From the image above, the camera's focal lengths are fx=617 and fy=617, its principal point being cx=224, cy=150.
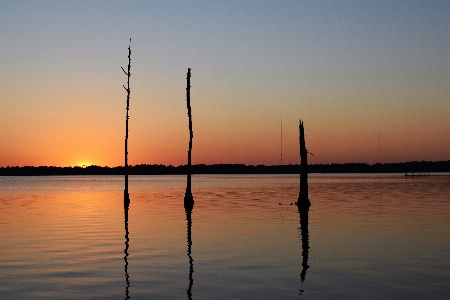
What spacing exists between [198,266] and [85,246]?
692cm

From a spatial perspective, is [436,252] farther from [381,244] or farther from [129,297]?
[129,297]

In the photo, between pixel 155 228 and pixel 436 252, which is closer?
pixel 436 252

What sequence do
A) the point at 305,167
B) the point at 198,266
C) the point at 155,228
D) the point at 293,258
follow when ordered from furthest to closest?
the point at 305,167, the point at 155,228, the point at 293,258, the point at 198,266

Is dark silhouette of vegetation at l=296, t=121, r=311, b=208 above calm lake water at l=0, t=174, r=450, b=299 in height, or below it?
above

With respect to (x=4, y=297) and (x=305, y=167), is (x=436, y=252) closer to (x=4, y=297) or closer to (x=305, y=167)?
(x=4, y=297)

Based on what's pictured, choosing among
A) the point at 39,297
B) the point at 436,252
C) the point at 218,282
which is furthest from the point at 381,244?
the point at 39,297

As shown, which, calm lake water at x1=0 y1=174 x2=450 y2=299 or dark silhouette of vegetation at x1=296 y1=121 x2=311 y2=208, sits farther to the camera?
dark silhouette of vegetation at x1=296 y1=121 x2=311 y2=208

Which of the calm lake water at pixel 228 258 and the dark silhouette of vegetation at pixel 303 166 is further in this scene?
the dark silhouette of vegetation at pixel 303 166

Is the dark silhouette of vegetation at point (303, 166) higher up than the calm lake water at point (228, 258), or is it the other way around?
the dark silhouette of vegetation at point (303, 166)

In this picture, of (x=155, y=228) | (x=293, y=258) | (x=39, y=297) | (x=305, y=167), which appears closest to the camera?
(x=39, y=297)

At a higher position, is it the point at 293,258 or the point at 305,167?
the point at 305,167

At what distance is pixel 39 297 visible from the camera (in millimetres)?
14109

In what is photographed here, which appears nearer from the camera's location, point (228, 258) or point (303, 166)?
point (228, 258)

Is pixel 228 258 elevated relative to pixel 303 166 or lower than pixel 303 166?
lower
